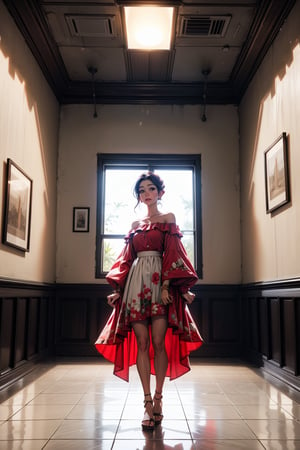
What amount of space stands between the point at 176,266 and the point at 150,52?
302 centimetres

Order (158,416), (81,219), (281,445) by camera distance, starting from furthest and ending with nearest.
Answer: (81,219), (158,416), (281,445)

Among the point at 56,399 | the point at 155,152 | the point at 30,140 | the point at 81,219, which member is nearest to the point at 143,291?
the point at 56,399

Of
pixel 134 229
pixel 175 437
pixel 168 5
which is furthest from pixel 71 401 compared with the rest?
pixel 168 5

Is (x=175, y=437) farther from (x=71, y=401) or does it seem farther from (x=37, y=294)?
(x=37, y=294)

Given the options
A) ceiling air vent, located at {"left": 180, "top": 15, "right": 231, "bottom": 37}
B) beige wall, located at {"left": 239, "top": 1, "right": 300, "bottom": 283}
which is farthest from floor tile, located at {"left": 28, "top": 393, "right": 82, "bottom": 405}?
ceiling air vent, located at {"left": 180, "top": 15, "right": 231, "bottom": 37}

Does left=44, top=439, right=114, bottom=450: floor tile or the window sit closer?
left=44, top=439, right=114, bottom=450: floor tile

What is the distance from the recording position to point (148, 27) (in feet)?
14.0

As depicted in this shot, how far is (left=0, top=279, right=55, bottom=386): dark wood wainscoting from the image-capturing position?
3.59 meters

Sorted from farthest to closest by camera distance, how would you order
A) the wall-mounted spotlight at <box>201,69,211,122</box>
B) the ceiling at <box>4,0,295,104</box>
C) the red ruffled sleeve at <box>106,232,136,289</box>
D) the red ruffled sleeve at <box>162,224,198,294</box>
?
1. the wall-mounted spotlight at <box>201,69,211,122</box>
2. the ceiling at <box>4,0,295,104</box>
3. the red ruffled sleeve at <box>106,232,136,289</box>
4. the red ruffled sleeve at <box>162,224,198,294</box>

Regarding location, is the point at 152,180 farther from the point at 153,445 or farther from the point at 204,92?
the point at 204,92

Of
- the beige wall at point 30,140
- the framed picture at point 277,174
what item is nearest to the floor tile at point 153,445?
the beige wall at point 30,140

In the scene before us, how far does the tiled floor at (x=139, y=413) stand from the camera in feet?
7.29

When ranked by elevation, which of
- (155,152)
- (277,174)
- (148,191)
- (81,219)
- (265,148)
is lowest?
(148,191)

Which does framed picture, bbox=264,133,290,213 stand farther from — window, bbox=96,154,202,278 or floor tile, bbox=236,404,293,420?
floor tile, bbox=236,404,293,420
